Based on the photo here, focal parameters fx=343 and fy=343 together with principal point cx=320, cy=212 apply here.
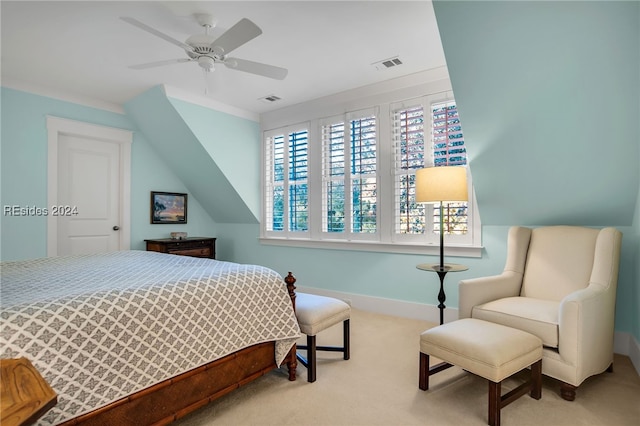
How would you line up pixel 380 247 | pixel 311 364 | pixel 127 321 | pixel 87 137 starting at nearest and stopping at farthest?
1. pixel 127 321
2. pixel 311 364
3. pixel 380 247
4. pixel 87 137

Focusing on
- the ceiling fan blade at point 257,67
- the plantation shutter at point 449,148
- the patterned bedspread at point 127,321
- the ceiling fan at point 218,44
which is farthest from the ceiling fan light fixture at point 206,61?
the plantation shutter at point 449,148

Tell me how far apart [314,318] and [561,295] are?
1811mm

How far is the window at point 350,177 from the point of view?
388cm

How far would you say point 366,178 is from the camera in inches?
154

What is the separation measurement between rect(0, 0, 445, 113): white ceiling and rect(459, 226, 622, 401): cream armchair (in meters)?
1.86

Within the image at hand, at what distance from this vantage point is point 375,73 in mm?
3469

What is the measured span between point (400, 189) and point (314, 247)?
1359 mm

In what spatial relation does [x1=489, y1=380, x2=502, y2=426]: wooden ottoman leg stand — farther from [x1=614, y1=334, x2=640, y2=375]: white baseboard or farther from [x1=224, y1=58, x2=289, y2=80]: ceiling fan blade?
[x1=224, y1=58, x2=289, y2=80]: ceiling fan blade

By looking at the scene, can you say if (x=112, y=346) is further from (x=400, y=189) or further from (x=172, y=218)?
(x=172, y=218)

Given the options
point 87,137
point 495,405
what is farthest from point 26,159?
point 495,405

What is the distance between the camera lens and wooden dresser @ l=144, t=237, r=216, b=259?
14.5 feet

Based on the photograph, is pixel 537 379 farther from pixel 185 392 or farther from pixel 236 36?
pixel 236 36

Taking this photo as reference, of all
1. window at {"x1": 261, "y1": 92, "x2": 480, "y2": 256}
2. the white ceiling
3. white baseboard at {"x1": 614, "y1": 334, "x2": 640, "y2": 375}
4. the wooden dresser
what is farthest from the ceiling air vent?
white baseboard at {"x1": 614, "y1": 334, "x2": 640, "y2": 375}

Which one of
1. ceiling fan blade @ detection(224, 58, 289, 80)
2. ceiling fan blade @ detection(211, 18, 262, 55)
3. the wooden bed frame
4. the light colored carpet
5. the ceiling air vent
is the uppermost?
the ceiling air vent
